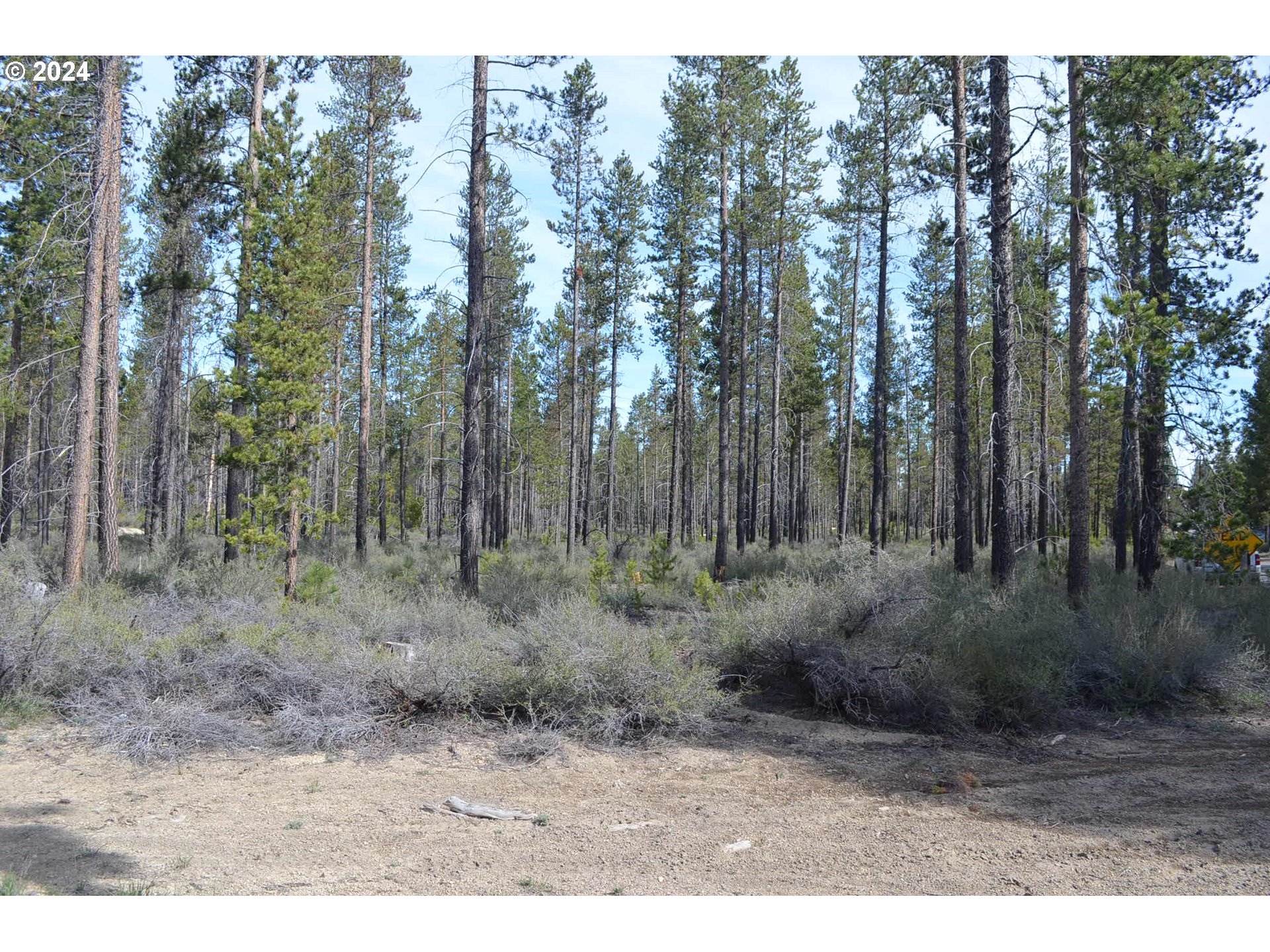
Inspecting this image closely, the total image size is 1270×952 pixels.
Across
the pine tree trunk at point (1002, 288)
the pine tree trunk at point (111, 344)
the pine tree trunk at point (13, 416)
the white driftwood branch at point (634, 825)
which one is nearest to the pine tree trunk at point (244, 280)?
the pine tree trunk at point (111, 344)

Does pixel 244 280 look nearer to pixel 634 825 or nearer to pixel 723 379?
pixel 634 825

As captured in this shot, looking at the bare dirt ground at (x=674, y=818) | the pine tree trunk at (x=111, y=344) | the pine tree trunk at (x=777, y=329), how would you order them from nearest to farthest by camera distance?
the bare dirt ground at (x=674, y=818) → the pine tree trunk at (x=111, y=344) → the pine tree trunk at (x=777, y=329)

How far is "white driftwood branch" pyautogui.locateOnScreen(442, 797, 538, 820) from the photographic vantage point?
17.7 ft

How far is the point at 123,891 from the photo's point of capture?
13.5 ft

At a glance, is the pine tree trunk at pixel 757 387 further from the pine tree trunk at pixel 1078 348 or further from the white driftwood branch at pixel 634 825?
the white driftwood branch at pixel 634 825

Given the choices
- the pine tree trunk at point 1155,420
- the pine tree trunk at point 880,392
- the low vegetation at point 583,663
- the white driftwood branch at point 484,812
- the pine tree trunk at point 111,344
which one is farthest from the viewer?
the pine tree trunk at point 880,392

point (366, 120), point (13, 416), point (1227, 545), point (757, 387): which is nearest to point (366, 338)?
point (366, 120)

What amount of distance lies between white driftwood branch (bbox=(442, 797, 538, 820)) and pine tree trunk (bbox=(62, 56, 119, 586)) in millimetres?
8080

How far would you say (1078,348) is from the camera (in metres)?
10.5

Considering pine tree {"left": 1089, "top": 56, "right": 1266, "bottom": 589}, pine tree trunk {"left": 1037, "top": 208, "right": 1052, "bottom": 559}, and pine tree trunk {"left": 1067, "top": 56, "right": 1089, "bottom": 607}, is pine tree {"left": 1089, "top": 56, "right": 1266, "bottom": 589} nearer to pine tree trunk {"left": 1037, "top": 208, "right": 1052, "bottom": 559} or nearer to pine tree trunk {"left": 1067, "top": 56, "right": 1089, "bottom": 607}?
pine tree trunk {"left": 1067, "top": 56, "right": 1089, "bottom": 607}

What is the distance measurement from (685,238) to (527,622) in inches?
863

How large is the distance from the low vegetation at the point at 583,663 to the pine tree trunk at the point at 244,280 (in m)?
3.47

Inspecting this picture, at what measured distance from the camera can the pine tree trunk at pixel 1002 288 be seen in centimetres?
1160

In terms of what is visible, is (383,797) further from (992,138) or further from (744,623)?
(992,138)
